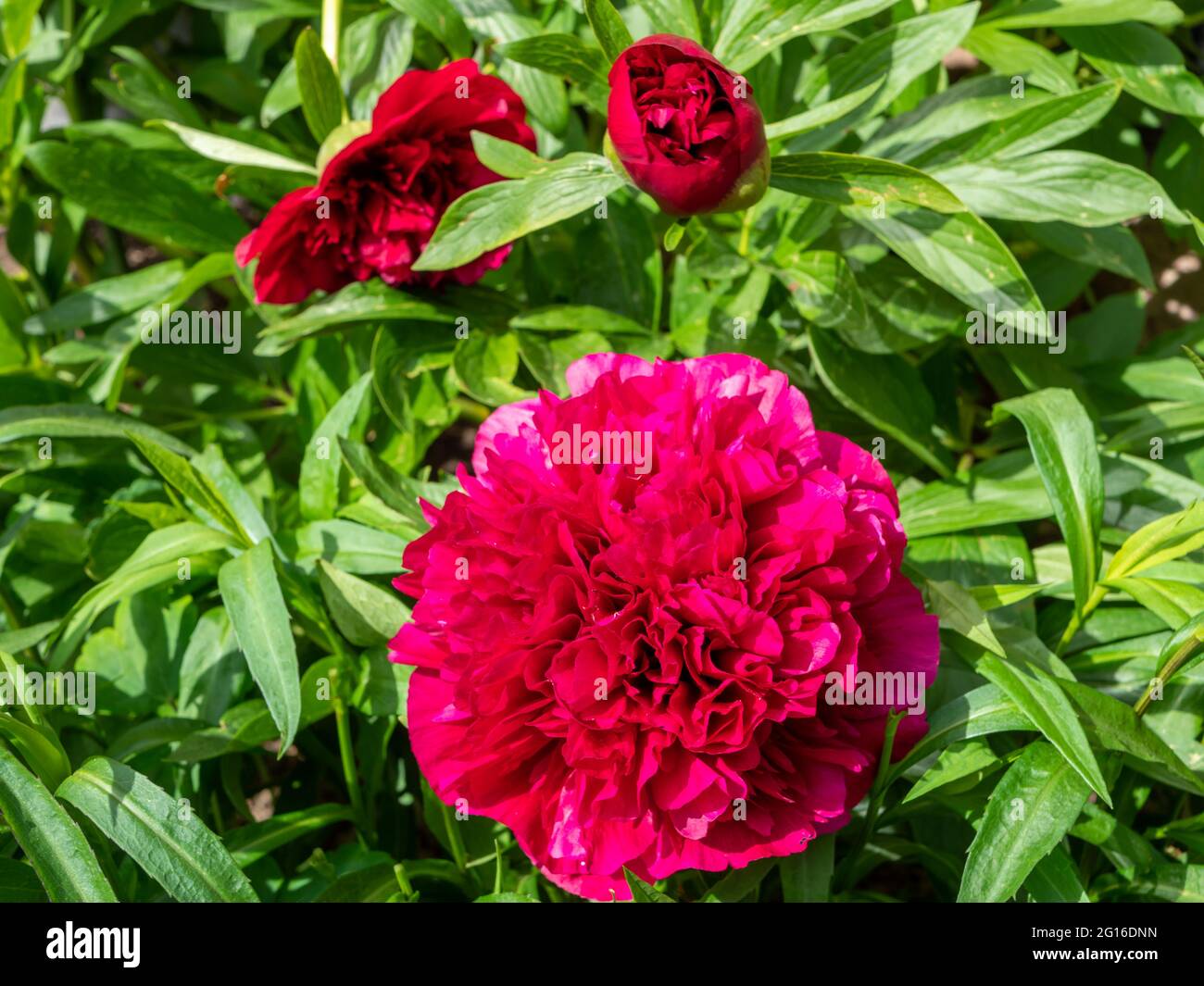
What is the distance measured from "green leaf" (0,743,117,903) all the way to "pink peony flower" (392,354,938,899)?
216 millimetres

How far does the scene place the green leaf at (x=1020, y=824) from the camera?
78cm

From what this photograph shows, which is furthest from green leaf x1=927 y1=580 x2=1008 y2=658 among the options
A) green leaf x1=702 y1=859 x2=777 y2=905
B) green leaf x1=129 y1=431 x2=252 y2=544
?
green leaf x1=129 y1=431 x2=252 y2=544

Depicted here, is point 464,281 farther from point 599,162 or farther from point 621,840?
point 621,840

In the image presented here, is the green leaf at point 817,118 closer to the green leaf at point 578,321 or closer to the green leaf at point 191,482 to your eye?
the green leaf at point 578,321

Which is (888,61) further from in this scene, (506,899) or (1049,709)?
(506,899)

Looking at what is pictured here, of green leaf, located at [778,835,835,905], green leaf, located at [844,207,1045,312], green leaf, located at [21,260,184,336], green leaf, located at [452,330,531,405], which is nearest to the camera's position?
green leaf, located at [778,835,835,905]

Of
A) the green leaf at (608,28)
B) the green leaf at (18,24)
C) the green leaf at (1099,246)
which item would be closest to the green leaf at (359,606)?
the green leaf at (608,28)

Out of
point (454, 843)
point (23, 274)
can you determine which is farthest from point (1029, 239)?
point (23, 274)

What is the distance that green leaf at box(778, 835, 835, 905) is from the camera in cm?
85

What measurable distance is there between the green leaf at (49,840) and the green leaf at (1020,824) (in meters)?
0.55

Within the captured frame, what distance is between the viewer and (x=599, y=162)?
0.93 meters

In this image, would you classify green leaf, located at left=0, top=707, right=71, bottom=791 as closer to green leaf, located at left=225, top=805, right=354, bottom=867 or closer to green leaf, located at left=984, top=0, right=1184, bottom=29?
green leaf, located at left=225, top=805, right=354, bottom=867
